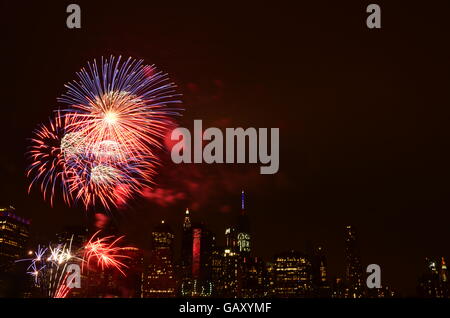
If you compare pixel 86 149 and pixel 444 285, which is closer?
pixel 86 149

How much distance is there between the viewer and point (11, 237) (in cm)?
6341

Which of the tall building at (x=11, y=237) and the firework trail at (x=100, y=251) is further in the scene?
the tall building at (x=11, y=237)

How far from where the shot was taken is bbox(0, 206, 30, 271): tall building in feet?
206

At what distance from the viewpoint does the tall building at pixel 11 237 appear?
62656 mm

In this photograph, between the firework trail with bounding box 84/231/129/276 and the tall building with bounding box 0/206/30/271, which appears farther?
the tall building with bounding box 0/206/30/271

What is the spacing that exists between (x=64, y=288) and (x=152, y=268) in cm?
6642
